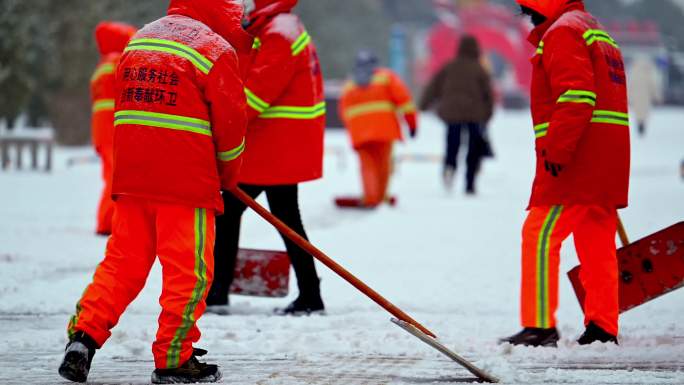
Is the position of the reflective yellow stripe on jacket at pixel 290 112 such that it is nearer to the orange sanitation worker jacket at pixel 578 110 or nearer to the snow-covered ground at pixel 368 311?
the snow-covered ground at pixel 368 311

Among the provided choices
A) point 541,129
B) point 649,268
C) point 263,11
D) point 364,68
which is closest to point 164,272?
point 541,129

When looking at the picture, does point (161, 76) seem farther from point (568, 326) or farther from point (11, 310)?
point (568, 326)

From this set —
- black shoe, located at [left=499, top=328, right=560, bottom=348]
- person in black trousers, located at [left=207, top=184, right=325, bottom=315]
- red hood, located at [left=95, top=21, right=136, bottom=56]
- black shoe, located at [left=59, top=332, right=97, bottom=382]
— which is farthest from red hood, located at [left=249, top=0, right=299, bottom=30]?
red hood, located at [left=95, top=21, right=136, bottom=56]

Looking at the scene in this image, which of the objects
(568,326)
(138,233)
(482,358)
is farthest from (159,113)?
(568,326)

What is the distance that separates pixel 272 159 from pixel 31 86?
50.7ft

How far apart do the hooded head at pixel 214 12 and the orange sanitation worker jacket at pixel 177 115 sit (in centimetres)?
16

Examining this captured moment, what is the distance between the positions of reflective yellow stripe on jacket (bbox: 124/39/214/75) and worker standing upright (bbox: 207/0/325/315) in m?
1.61

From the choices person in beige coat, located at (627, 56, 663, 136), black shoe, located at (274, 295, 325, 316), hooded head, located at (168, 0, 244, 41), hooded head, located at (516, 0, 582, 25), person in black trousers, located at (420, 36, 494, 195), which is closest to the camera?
hooded head, located at (168, 0, 244, 41)

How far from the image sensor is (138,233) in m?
4.53

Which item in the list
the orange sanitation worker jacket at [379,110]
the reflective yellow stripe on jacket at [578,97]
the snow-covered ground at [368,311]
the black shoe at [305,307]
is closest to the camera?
the snow-covered ground at [368,311]

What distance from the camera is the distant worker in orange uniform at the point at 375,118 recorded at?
12.8 m

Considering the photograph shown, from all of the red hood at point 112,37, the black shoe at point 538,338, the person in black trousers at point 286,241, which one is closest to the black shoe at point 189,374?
the black shoe at point 538,338

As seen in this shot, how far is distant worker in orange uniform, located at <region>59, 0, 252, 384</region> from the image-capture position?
4.45 m

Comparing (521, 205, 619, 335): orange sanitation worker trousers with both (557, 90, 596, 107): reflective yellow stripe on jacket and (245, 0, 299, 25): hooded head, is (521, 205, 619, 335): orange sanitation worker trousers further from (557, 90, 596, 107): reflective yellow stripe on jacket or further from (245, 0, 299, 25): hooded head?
(245, 0, 299, 25): hooded head
